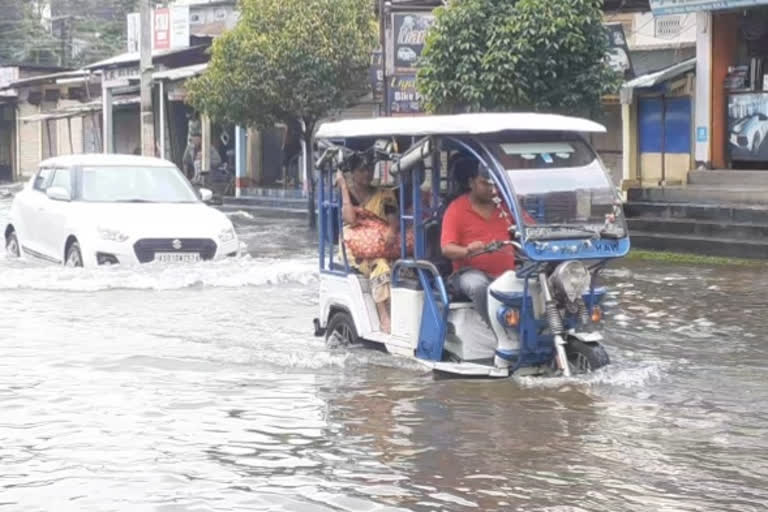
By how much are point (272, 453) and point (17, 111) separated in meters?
42.8

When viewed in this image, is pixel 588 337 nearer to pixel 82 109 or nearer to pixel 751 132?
pixel 751 132

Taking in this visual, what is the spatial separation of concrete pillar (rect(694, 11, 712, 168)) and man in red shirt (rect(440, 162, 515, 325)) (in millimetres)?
12054

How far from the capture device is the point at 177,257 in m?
15.4

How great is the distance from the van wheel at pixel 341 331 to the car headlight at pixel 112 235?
17.8 ft

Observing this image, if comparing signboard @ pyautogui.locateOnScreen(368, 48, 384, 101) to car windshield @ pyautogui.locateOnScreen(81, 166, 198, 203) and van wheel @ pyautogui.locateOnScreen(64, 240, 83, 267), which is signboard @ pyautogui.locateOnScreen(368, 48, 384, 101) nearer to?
car windshield @ pyautogui.locateOnScreen(81, 166, 198, 203)

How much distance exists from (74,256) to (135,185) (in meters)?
1.36

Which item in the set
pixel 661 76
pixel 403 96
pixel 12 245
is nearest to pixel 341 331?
pixel 12 245

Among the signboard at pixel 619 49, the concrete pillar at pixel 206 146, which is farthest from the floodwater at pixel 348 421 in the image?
the concrete pillar at pixel 206 146

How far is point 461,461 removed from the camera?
22.8ft

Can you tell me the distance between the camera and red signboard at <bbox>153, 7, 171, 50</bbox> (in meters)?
34.2

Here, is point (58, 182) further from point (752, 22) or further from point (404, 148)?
point (752, 22)

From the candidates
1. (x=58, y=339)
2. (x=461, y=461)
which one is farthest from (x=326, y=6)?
(x=461, y=461)

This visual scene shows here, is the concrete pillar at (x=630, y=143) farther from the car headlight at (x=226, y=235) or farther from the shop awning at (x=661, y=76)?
the car headlight at (x=226, y=235)

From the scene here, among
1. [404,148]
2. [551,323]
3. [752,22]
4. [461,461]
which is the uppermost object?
[752,22]
